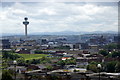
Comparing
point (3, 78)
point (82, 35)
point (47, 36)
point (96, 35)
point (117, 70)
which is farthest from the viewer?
point (47, 36)

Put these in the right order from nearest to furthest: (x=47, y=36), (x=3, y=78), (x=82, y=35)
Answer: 1. (x=3, y=78)
2. (x=82, y=35)
3. (x=47, y=36)

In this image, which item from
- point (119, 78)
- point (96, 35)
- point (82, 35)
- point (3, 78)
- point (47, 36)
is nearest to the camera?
point (3, 78)

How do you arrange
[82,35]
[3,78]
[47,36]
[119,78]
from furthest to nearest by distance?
[47,36]
[82,35]
[119,78]
[3,78]

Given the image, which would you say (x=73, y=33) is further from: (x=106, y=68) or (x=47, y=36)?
(x=106, y=68)

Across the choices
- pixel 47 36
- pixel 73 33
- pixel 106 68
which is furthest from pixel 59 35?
A: pixel 106 68

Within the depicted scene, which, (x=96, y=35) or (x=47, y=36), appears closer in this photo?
(x=96, y=35)

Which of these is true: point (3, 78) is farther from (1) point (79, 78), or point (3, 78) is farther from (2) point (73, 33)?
(2) point (73, 33)

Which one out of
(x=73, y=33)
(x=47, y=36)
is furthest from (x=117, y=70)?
(x=47, y=36)

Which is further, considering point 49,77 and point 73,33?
point 73,33
